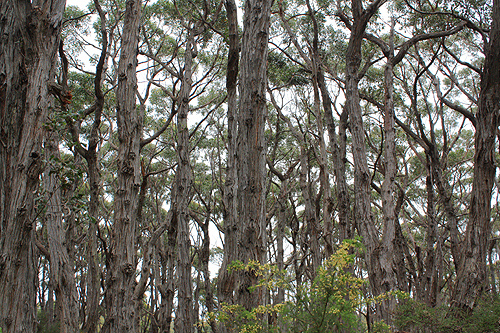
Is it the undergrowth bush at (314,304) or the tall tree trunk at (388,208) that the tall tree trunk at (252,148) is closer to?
the undergrowth bush at (314,304)

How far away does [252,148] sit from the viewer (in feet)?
11.5

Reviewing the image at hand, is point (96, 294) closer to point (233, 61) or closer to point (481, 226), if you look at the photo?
point (233, 61)

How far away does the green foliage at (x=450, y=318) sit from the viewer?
154 inches

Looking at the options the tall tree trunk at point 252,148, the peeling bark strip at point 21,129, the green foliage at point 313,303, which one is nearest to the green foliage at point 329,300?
the green foliage at point 313,303

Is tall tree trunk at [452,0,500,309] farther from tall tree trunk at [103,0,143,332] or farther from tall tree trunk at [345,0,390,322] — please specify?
tall tree trunk at [103,0,143,332]

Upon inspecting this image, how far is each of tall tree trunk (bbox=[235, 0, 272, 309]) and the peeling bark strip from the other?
1752 mm

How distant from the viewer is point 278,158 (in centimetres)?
1711

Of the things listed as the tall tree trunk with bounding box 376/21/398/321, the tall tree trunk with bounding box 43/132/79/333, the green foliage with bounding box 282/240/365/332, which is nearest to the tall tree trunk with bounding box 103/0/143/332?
the tall tree trunk with bounding box 43/132/79/333

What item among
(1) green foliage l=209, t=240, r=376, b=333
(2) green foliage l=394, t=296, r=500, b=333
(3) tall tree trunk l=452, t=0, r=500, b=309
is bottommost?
(2) green foliage l=394, t=296, r=500, b=333

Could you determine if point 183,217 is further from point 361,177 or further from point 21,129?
point 21,129

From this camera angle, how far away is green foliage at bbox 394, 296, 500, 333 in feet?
12.8

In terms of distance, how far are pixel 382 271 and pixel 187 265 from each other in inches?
142

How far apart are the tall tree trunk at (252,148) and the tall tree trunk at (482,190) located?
2.94 m

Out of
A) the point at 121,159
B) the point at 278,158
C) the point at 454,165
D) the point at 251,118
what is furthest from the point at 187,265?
the point at 454,165
